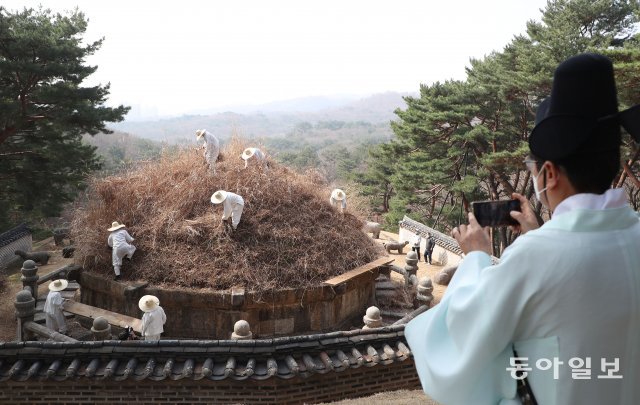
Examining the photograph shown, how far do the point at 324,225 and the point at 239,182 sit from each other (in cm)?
204

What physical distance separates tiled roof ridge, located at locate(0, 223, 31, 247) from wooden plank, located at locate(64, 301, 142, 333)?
737cm

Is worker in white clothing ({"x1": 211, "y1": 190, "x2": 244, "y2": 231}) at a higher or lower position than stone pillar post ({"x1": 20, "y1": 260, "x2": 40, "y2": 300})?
higher

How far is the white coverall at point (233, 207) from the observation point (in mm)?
8981

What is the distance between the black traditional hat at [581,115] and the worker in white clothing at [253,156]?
31.5ft

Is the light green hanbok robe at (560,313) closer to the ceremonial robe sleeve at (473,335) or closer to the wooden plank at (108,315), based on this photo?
the ceremonial robe sleeve at (473,335)

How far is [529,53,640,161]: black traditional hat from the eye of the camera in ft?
5.09

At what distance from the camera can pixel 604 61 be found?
5.28 ft

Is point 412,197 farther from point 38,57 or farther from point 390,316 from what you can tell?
point 38,57

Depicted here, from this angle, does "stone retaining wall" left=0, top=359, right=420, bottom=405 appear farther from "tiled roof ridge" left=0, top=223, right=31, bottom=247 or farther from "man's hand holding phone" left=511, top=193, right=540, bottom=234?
"tiled roof ridge" left=0, top=223, right=31, bottom=247

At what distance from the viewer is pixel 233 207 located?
9125 millimetres

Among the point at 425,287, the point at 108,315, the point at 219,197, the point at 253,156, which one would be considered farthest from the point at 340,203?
the point at 108,315

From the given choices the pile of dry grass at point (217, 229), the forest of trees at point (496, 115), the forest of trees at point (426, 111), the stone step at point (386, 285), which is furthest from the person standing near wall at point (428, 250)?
the pile of dry grass at point (217, 229)

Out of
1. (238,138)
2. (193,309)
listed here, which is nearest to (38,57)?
(238,138)

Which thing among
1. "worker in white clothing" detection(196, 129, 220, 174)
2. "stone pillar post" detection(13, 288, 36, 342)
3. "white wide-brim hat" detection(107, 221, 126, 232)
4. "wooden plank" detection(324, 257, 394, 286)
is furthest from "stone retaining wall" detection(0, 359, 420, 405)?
"worker in white clothing" detection(196, 129, 220, 174)
